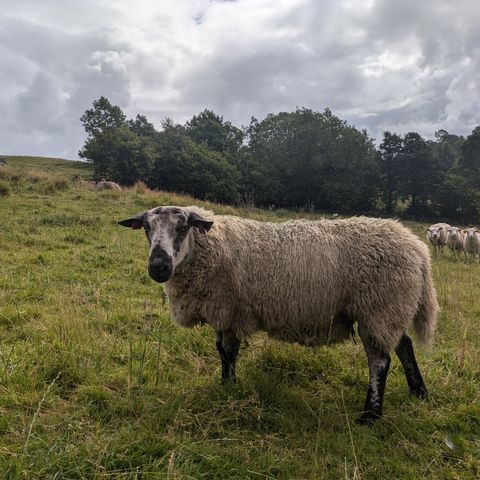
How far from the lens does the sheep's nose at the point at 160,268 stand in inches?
150

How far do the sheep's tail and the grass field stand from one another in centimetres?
70

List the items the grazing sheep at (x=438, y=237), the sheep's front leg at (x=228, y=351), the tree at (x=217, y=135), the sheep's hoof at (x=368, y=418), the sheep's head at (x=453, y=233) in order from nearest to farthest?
the sheep's hoof at (x=368, y=418)
the sheep's front leg at (x=228, y=351)
the sheep's head at (x=453, y=233)
the grazing sheep at (x=438, y=237)
the tree at (x=217, y=135)

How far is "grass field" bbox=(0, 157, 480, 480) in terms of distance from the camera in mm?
3123

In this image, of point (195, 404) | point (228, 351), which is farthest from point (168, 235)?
point (195, 404)

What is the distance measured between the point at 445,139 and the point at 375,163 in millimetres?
45299

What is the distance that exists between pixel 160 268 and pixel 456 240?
1796cm

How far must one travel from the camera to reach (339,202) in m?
52.5

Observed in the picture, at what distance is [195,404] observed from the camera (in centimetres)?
395

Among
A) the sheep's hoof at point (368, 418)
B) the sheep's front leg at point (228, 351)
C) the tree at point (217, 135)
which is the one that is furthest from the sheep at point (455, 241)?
the tree at point (217, 135)

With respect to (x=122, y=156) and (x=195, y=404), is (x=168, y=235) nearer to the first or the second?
(x=195, y=404)

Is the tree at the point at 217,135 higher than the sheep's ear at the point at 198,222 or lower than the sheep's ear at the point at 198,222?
higher

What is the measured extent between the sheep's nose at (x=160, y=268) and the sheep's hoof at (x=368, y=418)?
7.96 feet

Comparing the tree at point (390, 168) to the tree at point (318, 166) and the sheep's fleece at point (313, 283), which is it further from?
the sheep's fleece at point (313, 283)

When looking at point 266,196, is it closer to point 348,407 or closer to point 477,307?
point 477,307
